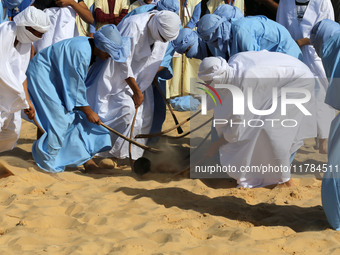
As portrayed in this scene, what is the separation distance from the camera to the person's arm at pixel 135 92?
7.20m

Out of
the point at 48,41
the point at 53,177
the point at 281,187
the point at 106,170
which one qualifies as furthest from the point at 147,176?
the point at 48,41

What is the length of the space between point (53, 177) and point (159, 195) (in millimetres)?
1134

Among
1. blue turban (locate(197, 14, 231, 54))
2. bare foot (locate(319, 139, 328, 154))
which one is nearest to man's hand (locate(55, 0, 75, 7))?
blue turban (locate(197, 14, 231, 54))

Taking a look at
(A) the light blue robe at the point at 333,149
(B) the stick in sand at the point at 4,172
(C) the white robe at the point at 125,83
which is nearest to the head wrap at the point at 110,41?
(C) the white robe at the point at 125,83

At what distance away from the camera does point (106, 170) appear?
7.11 metres

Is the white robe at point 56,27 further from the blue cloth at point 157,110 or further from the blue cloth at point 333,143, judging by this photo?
the blue cloth at point 333,143

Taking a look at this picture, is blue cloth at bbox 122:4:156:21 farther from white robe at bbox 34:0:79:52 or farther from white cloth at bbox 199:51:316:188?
white cloth at bbox 199:51:316:188

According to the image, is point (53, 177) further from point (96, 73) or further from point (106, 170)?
point (96, 73)

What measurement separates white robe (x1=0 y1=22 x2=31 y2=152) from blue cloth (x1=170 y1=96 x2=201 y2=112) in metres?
3.95

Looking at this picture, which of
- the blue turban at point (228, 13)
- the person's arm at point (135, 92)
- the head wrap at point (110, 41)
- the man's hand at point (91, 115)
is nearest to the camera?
the head wrap at point (110, 41)

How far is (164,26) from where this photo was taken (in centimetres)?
709

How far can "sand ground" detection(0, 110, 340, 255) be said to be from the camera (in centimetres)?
468

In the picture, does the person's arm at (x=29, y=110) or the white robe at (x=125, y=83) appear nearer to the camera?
the person's arm at (x=29, y=110)

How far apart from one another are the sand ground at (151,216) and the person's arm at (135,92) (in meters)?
0.78
